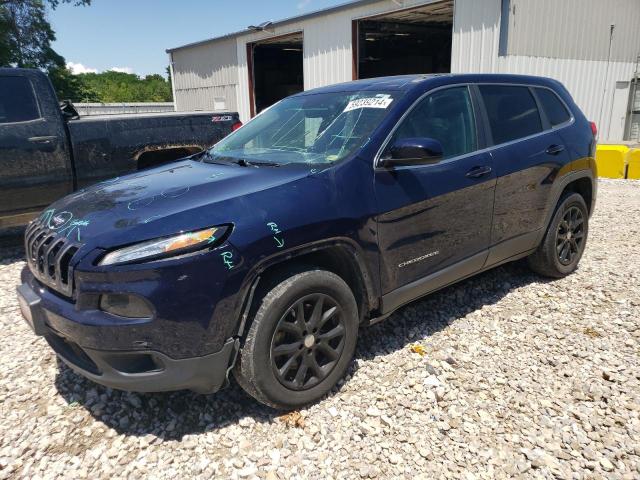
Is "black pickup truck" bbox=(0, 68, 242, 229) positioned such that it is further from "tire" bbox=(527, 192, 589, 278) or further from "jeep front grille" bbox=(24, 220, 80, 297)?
"tire" bbox=(527, 192, 589, 278)

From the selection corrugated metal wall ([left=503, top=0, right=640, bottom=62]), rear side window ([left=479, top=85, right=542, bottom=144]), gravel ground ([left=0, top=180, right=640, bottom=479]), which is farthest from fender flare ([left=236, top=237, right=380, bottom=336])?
corrugated metal wall ([left=503, top=0, right=640, bottom=62])

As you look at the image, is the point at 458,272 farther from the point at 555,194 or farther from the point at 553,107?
the point at 553,107

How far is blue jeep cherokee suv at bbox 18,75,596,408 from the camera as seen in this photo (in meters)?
2.23

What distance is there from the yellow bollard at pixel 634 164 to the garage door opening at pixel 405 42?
547 centimetres

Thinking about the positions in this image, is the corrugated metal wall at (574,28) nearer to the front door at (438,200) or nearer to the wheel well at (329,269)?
the front door at (438,200)

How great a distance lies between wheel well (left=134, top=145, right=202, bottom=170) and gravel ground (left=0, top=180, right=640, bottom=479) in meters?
2.63

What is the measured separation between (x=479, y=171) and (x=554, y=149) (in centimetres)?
106

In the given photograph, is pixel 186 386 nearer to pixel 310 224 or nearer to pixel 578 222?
pixel 310 224

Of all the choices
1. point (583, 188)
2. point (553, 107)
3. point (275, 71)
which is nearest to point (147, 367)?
point (553, 107)

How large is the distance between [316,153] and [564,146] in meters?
2.37

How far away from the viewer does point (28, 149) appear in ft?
16.9

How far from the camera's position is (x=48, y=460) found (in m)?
2.43

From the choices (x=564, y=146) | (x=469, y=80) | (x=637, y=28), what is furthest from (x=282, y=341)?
(x=637, y=28)

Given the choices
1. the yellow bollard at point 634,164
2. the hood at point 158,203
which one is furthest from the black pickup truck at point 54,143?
the yellow bollard at point 634,164
